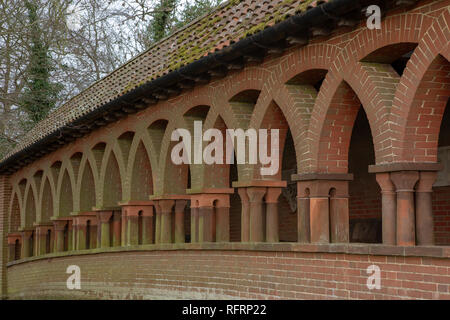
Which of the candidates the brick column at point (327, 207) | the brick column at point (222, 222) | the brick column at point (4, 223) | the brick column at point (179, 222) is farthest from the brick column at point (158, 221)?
the brick column at point (4, 223)

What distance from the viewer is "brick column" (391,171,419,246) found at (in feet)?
23.3

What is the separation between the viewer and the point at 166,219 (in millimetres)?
12312

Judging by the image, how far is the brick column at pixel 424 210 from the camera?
711 cm

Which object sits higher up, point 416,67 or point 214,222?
point 416,67

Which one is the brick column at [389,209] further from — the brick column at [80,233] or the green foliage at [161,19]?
the green foliage at [161,19]

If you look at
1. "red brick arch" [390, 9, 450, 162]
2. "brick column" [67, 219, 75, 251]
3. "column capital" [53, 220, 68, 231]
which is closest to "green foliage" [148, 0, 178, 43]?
"brick column" [67, 219, 75, 251]

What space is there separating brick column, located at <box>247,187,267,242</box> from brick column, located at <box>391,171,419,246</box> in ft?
9.24

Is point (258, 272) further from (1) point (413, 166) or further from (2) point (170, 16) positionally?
(2) point (170, 16)

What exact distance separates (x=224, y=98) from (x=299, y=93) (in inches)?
64.0

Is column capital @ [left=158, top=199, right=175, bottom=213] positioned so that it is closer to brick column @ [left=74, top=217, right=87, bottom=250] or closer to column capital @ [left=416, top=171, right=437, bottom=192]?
brick column @ [left=74, top=217, right=87, bottom=250]

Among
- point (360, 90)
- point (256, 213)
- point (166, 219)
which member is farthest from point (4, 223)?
point (360, 90)

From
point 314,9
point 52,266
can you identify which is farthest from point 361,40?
point 52,266
